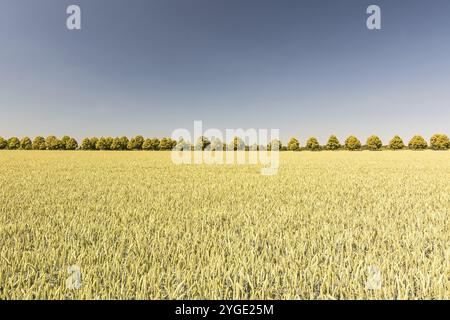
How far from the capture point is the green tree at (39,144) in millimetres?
76750

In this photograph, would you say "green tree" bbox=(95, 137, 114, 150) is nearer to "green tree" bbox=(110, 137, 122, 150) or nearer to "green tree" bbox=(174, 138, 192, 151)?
"green tree" bbox=(110, 137, 122, 150)

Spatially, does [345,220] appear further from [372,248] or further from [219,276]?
[219,276]

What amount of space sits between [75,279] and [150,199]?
4424 millimetres

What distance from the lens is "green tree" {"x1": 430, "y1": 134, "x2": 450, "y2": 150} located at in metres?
76.4

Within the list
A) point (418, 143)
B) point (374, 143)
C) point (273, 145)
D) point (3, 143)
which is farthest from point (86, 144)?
point (418, 143)

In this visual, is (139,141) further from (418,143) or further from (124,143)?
(418,143)

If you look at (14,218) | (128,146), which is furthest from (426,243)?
(128,146)

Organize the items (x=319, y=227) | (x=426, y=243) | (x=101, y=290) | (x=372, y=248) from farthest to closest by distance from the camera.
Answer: (x=319, y=227), (x=426, y=243), (x=372, y=248), (x=101, y=290)

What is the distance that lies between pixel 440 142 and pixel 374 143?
58.9ft

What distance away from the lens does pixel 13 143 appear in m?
77.3

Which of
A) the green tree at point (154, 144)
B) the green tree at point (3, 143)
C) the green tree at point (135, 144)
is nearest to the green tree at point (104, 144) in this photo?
the green tree at point (135, 144)

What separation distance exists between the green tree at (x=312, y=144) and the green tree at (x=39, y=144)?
82.4 metres

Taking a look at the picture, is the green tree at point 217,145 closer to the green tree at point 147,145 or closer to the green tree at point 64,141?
the green tree at point 147,145
